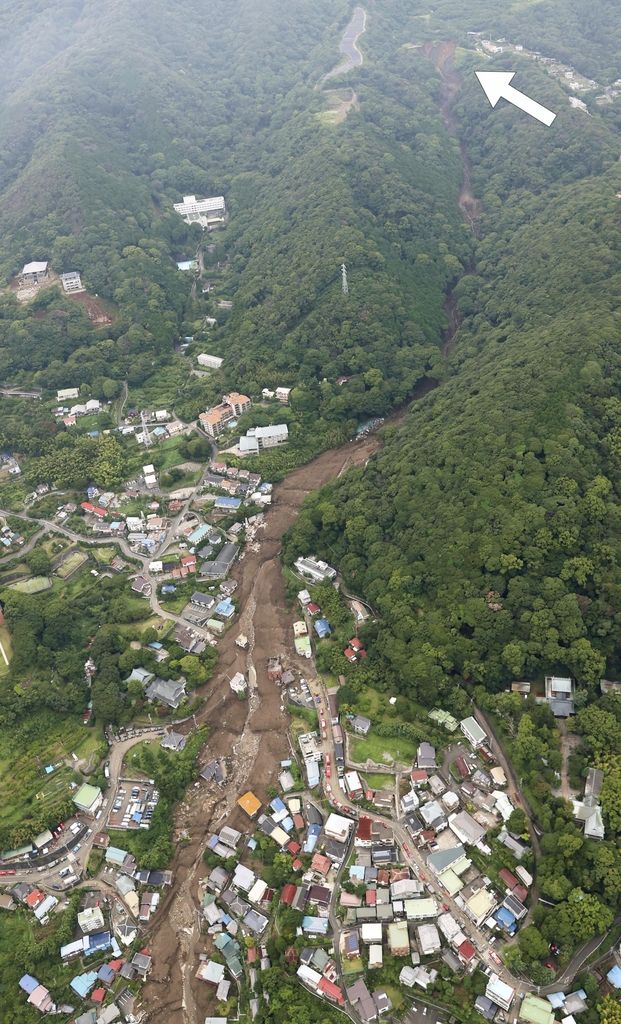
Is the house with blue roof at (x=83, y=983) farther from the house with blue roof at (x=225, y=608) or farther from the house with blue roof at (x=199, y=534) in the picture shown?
the house with blue roof at (x=199, y=534)

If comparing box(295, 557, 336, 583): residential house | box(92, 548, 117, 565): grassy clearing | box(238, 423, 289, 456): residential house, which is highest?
box(238, 423, 289, 456): residential house

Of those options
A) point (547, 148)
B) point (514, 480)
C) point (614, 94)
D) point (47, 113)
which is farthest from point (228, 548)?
point (614, 94)

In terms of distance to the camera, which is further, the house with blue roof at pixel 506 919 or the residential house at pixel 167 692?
the residential house at pixel 167 692

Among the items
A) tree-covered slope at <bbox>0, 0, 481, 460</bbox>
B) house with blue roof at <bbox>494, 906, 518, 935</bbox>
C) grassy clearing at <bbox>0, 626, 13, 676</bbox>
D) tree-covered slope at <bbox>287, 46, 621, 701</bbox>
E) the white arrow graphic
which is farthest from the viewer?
the white arrow graphic

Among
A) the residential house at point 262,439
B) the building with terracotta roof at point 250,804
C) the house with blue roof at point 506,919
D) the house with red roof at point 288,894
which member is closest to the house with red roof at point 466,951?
the house with blue roof at point 506,919

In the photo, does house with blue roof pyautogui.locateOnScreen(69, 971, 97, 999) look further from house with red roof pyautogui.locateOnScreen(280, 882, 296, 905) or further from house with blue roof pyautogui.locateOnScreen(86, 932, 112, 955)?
house with red roof pyautogui.locateOnScreen(280, 882, 296, 905)

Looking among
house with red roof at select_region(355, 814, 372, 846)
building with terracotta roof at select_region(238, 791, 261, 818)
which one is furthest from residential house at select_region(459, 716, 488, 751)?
building with terracotta roof at select_region(238, 791, 261, 818)

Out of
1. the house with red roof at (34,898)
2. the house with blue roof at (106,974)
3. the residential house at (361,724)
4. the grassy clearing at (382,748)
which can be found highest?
the residential house at (361,724)
